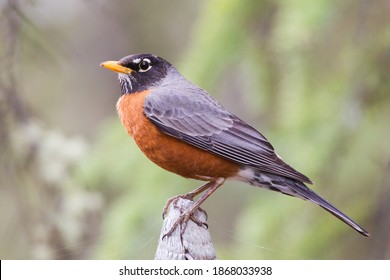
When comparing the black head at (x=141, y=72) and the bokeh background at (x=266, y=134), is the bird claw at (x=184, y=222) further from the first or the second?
the black head at (x=141, y=72)

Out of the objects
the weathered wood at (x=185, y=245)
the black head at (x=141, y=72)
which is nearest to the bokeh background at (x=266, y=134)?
the black head at (x=141, y=72)

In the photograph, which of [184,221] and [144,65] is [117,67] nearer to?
[144,65]

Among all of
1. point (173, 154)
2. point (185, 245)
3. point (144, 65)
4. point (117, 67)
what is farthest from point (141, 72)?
point (185, 245)

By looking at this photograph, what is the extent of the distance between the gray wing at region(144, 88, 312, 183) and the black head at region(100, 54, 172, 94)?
90 mm

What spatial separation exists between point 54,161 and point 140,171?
1.56 feet

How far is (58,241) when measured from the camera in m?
3.02

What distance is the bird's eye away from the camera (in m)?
3.33

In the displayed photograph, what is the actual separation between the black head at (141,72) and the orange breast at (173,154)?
0.23m

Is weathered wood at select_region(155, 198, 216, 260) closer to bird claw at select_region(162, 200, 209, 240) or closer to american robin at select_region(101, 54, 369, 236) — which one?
bird claw at select_region(162, 200, 209, 240)

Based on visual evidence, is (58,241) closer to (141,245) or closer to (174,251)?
(141,245)

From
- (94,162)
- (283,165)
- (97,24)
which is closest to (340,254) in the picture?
(283,165)

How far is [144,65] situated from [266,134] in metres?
0.71

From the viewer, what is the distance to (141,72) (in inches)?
132

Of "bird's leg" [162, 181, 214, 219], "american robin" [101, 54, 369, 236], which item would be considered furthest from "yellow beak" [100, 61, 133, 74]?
"bird's leg" [162, 181, 214, 219]
